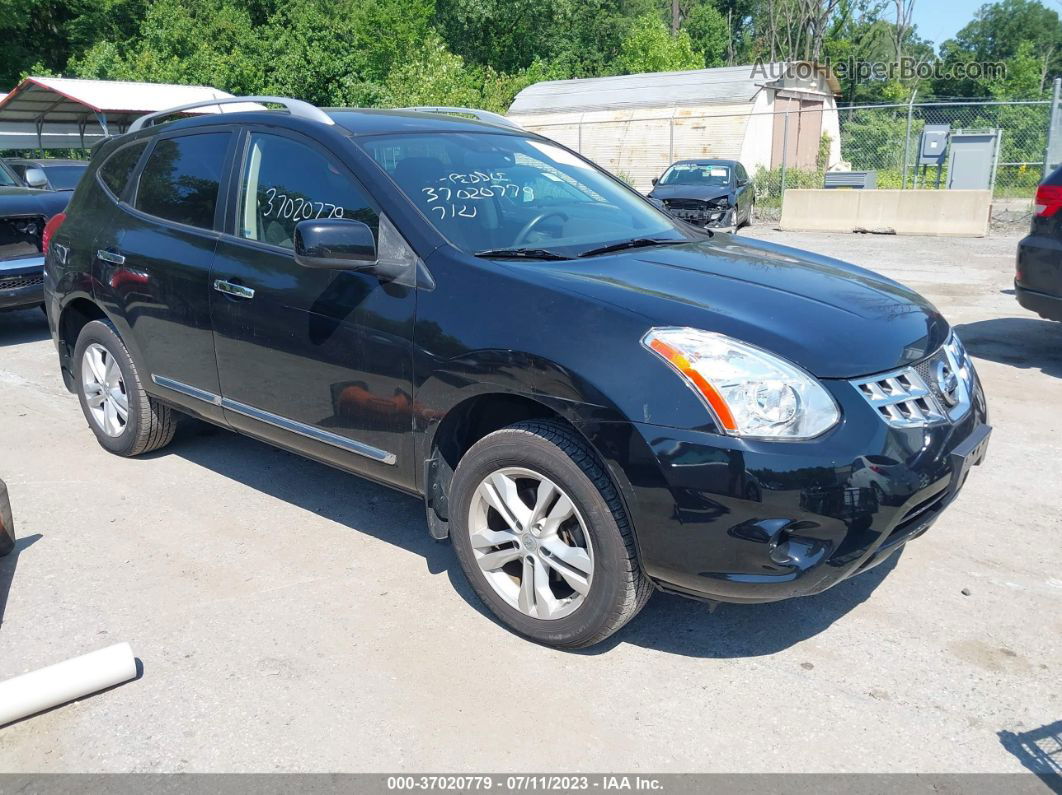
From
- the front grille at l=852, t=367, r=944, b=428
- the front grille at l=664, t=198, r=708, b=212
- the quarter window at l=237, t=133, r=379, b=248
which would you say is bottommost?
the front grille at l=664, t=198, r=708, b=212

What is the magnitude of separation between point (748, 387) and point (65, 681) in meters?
2.35

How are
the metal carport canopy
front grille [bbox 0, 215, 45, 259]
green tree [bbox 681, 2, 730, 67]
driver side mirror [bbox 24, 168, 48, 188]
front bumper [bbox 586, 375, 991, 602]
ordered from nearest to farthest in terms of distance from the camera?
front bumper [bbox 586, 375, 991, 602], front grille [bbox 0, 215, 45, 259], driver side mirror [bbox 24, 168, 48, 188], the metal carport canopy, green tree [bbox 681, 2, 730, 67]

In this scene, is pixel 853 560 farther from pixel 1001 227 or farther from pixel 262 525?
pixel 1001 227

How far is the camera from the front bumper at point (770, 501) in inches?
105

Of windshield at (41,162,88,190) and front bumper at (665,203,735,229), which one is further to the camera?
front bumper at (665,203,735,229)

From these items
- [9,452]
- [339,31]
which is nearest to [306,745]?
[9,452]

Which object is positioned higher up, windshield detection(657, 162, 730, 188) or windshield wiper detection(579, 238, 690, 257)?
windshield wiper detection(579, 238, 690, 257)

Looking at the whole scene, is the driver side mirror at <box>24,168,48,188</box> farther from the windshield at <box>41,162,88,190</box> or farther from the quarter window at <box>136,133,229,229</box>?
the quarter window at <box>136,133,229,229</box>

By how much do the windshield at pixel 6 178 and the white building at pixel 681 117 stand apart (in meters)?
18.3

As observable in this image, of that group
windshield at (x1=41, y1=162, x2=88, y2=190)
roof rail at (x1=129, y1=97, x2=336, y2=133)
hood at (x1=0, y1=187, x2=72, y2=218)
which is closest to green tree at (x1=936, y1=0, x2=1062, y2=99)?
windshield at (x1=41, y1=162, x2=88, y2=190)

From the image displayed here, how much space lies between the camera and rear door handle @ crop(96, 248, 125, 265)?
4.66m

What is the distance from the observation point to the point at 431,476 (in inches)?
135

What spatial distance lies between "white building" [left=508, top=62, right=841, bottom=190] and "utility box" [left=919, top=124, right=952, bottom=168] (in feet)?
22.2

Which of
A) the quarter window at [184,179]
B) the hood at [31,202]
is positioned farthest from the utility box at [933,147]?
the quarter window at [184,179]
